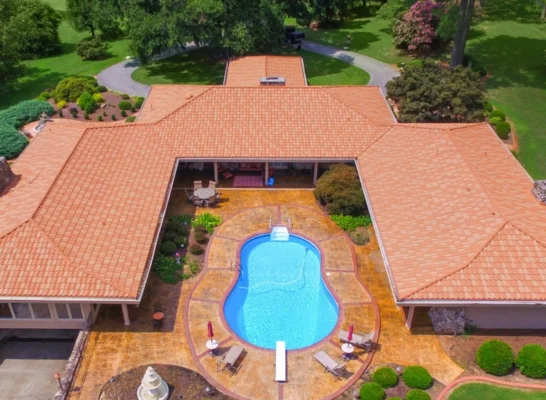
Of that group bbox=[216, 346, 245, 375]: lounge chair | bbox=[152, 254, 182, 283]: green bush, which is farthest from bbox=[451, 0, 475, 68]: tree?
bbox=[216, 346, 245, 375]: lounge chair

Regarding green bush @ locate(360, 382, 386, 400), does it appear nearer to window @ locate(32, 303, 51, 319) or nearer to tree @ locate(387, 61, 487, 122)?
window @ locate(32, 303, 51, 319)

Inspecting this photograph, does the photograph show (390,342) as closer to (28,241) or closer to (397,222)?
(397,222)


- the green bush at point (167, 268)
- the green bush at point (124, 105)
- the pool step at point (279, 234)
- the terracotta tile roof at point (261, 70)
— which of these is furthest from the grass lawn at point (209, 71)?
the green bush at point (167, 268)

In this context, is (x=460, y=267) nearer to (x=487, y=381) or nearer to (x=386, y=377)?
(x=487, y=381)

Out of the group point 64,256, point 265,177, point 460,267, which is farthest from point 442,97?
point 64,256

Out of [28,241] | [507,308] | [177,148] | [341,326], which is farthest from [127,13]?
[507,308]

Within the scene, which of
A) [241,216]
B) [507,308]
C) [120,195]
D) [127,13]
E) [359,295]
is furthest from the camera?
[127,13]
